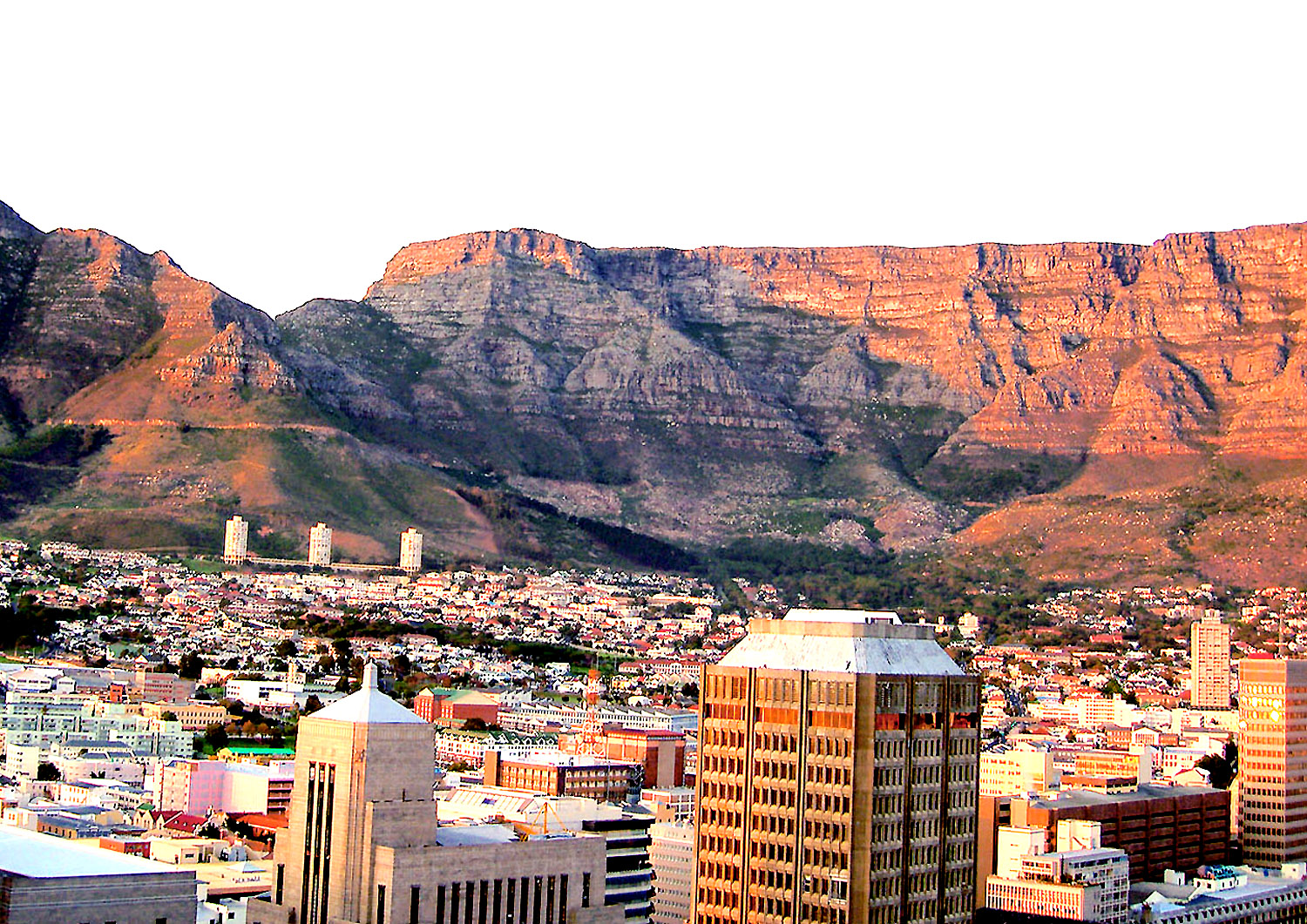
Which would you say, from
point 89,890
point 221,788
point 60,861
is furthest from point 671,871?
point 89,890

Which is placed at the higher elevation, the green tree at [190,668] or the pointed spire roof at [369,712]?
the green tree at [190,668]

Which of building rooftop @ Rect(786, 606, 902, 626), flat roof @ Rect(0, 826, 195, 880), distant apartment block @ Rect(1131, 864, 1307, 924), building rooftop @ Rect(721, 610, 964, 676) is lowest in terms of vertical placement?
distant apartment block @ Rect(1131, 864, 1307, 924)

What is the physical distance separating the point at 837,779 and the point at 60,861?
22678 mm

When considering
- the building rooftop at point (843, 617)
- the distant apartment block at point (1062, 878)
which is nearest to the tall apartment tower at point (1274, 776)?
the distant apartment block at point (1062, 878)

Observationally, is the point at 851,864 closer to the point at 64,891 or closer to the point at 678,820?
the point at 64,891

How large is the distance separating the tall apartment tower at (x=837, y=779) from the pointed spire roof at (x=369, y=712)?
385 inches

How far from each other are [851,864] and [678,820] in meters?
36.0

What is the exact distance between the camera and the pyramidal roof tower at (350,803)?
73562 mm

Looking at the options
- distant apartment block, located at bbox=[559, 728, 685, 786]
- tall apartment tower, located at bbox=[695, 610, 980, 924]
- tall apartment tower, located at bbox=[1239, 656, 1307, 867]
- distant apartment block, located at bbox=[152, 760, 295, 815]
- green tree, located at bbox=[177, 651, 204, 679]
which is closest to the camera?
tall apartment tower, located at bbox=[695, 610, 980, 924]

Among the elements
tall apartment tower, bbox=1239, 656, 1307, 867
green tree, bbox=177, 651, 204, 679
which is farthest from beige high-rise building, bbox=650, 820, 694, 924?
green tree, bbox=177, 651, 204, 679

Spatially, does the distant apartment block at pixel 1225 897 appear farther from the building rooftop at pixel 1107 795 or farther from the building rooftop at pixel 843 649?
the building rooftop at pixel 843 649

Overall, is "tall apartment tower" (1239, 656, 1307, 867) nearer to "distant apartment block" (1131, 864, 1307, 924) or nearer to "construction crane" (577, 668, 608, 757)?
"distant apartment block" (1131, 864, 1307, 924)

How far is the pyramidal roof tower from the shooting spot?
73.6m

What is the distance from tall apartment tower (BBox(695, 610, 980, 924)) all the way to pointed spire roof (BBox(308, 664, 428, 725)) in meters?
9.78
